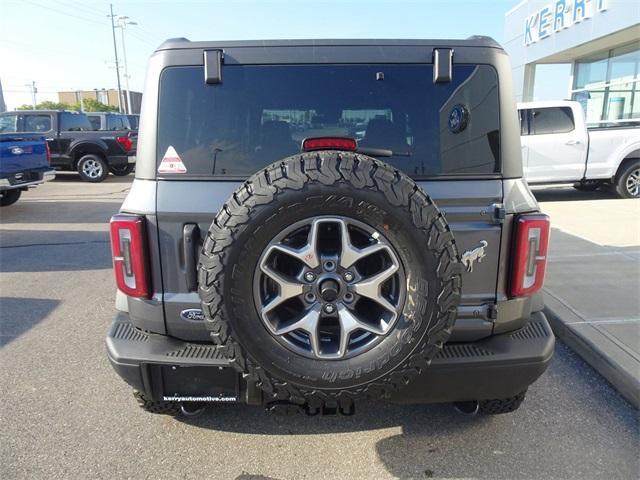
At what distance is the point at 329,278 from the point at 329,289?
0.05 m

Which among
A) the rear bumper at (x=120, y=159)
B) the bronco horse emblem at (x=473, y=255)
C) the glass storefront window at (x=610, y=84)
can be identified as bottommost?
the rear bumper at (x=120, y=159)

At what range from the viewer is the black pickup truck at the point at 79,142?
13242 millimetres

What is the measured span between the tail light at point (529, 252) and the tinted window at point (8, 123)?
1448 centimetres

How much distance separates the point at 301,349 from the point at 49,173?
376 inches

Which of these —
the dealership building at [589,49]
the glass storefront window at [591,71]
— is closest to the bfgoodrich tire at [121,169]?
the dealership building at [589,49]

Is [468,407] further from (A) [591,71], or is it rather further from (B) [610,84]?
(A) [591,71]

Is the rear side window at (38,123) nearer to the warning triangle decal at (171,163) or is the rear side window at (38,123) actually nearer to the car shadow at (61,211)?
the car shadow at (61,211)

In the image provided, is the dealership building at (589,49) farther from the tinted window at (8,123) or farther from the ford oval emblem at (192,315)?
the tinted window at (8,123)

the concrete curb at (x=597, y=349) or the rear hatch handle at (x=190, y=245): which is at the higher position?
the rear hatch handle at (x=190, y=245)

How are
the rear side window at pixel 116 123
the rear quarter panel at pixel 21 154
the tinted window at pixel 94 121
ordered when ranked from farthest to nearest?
the rear side window at pixel 116 123
the tinted window at pixel 94 121
the rear quarter panel at pixel 21 154

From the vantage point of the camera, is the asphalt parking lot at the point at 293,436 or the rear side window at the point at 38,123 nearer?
the asphalt parking lot at the point at 293,436

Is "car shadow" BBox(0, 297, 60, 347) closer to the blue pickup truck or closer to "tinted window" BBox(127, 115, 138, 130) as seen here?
the blue pickup truck

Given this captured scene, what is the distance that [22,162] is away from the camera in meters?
8.58

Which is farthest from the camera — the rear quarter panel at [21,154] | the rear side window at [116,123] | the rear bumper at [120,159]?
the rear side window at [116,123]
